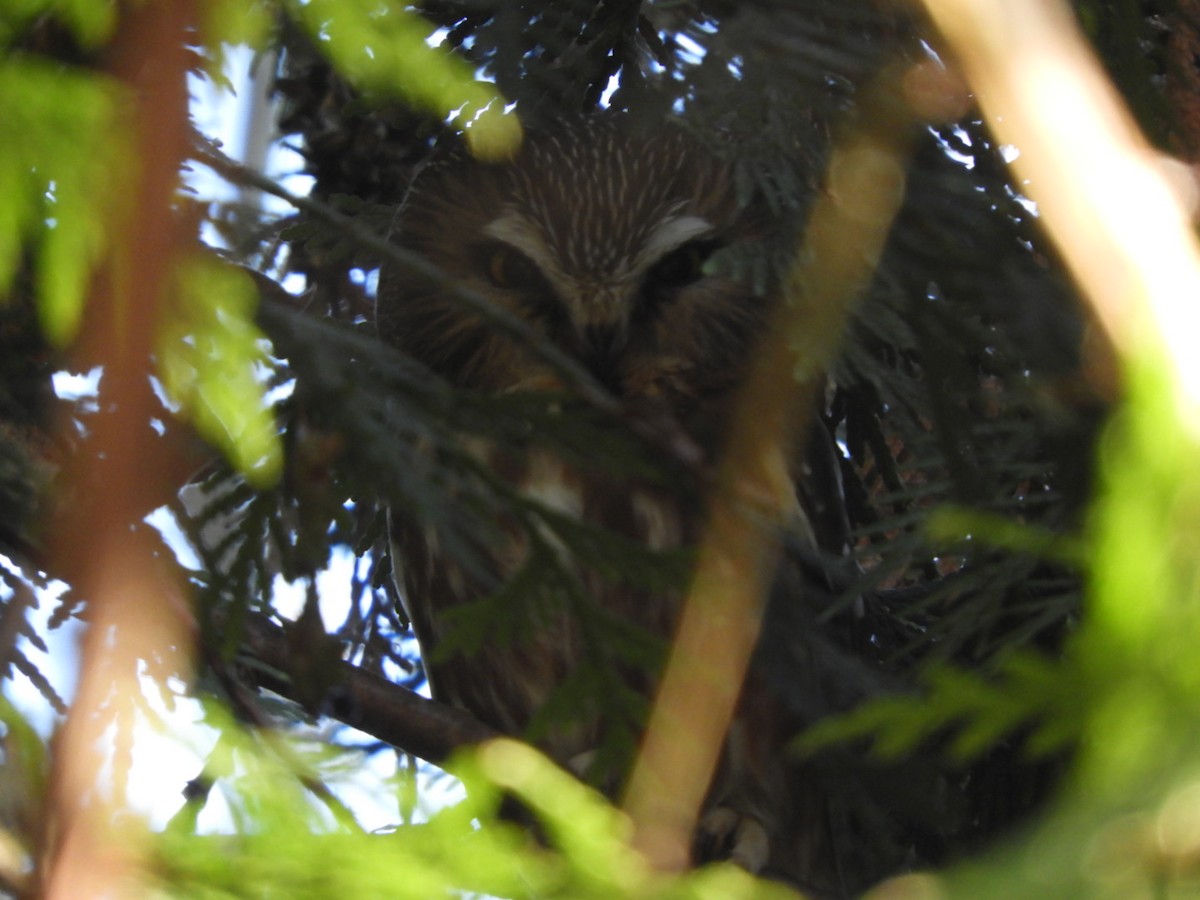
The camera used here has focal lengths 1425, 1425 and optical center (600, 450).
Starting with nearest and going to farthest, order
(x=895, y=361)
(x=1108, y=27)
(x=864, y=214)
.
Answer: (x=864, y=214) → (x=1108, y=27) → (x=895, y=361)

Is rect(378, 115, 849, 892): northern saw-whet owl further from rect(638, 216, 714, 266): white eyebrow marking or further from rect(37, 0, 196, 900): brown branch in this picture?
rect(37, 0, 196, 900): brown branch

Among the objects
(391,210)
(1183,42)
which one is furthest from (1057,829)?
(391,210)

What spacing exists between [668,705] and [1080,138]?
1.38m

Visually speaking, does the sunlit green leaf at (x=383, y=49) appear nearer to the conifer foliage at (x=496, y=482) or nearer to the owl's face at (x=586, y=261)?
the conifer foliage at (x=496, y=482)

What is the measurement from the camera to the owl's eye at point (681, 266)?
10.7 ft

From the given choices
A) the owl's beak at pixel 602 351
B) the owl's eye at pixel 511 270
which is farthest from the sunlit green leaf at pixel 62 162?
the owl's eye at pixel 511 270

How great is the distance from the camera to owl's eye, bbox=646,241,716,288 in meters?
3.25

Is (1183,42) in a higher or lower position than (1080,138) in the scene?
higher

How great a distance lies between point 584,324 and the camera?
3.07 meters

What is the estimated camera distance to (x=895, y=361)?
2953mm

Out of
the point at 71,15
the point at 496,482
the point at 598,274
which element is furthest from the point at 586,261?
the point at 71,15

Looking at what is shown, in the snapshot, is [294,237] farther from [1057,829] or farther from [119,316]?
[1057,829]

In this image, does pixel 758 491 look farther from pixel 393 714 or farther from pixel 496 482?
pixel 496 482

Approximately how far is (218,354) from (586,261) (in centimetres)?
171
